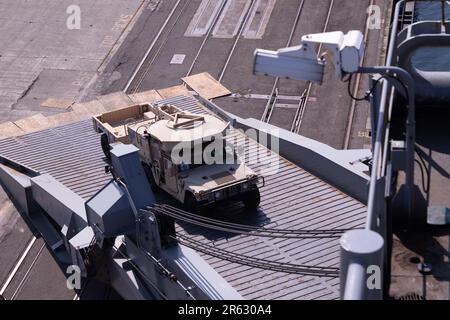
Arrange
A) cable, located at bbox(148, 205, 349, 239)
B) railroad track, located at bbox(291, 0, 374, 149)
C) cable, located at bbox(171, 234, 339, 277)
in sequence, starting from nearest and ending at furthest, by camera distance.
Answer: cable, located at bbox(171, 234, 339, 277) < cable, located at bbox(148, 205, 349, 239) < railroad track, located at bbox(291, 0, 374, 149)

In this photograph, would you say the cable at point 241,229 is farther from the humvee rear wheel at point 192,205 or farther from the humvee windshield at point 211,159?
the humvee windshield at point 211,159

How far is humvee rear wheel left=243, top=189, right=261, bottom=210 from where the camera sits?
67.5 feet

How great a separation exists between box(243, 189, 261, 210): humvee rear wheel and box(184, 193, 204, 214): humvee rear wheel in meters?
1.31

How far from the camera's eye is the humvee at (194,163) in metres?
20.1

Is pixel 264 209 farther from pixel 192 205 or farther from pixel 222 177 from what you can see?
pixel 192 205

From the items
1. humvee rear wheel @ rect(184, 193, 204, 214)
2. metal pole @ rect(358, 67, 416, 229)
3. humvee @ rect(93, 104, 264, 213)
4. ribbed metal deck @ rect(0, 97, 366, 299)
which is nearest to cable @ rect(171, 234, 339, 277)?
ribbed metal deck @ rect(0, 97, 366, 299)

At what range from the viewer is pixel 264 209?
2133cm

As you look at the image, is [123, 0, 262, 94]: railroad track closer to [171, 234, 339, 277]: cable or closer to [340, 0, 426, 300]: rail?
[171, 234, 339, 277]: cable

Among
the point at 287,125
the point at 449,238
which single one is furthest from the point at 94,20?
the point at 449,238

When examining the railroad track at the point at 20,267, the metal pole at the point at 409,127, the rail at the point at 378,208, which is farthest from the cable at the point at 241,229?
the railroad track at the point at 20,267

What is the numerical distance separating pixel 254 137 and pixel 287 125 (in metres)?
6.27

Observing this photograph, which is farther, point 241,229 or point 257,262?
point 241,229

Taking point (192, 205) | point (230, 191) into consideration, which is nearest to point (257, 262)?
point (230, 191)

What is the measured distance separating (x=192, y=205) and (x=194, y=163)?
1.11 metres
